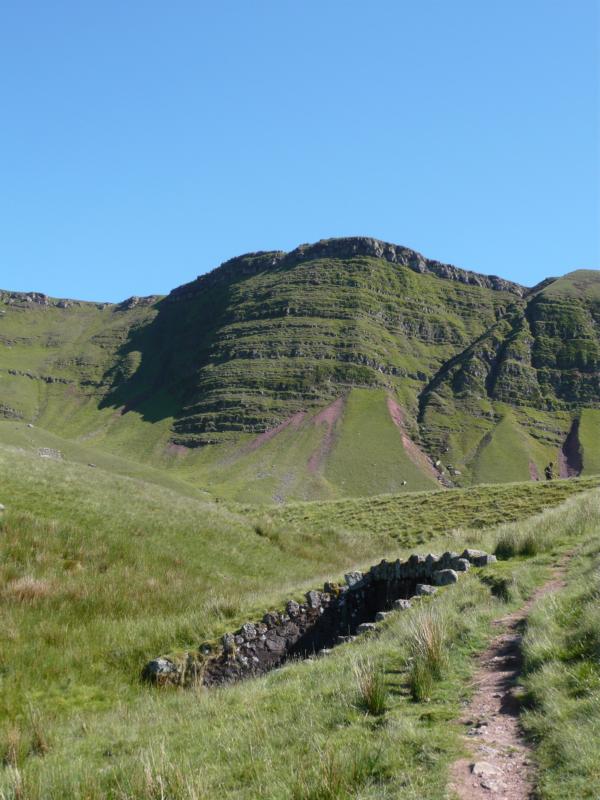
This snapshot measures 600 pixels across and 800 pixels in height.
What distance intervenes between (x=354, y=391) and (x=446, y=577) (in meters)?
140

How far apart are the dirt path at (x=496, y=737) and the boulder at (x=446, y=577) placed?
184 inches

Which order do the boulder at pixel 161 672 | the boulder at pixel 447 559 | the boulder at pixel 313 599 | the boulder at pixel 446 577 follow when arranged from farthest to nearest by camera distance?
the boulder at pixel 313 599 < the boulder at pixel 447 559 < the boulder at pixel 446 577 < the boulder at pixel 161 672

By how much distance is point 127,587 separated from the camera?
Answer: 57.8ft

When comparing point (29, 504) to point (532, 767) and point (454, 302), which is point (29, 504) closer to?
point (532, 767)

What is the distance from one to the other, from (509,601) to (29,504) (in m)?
17.4

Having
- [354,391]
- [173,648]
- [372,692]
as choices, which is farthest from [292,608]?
Result: [354,391]

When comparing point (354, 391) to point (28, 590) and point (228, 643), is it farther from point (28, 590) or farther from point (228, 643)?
point (228, 643)

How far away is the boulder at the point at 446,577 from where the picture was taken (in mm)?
14464

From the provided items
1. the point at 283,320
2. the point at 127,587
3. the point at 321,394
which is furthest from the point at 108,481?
the point at 283,320

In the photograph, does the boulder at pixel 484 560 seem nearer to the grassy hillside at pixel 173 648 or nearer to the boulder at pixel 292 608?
the grassy hillside at pixel 173 648

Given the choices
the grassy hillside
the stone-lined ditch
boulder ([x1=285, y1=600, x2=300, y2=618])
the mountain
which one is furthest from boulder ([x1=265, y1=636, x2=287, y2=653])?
the mountain

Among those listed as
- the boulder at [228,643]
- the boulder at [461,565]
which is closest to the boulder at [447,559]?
the boulder at [461,565]

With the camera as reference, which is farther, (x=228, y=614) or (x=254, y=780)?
(x=228, y=614)

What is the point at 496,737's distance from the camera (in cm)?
644
